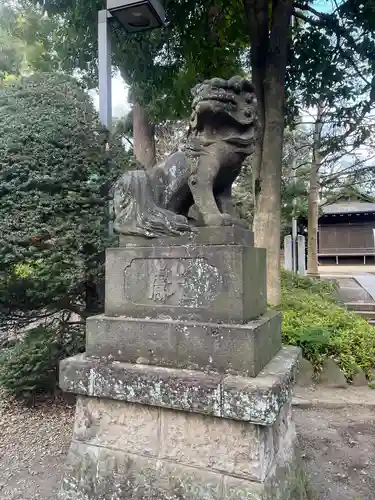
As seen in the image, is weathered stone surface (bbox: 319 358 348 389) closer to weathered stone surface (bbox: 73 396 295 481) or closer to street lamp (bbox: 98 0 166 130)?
weathered stone surface (bbox: 73 396 295 481)

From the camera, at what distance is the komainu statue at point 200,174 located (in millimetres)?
2111

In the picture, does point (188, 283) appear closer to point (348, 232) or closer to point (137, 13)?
point (137, 13)

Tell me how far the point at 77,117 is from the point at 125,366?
266cm

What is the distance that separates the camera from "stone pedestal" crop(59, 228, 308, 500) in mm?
1769

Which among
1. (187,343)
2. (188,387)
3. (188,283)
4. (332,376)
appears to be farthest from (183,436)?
(332,376)

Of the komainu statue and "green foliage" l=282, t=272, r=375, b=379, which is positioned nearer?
the komainu statue

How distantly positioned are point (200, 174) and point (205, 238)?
0.39 m

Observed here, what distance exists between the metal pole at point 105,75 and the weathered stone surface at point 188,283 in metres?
2.27

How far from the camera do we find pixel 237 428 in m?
1.79

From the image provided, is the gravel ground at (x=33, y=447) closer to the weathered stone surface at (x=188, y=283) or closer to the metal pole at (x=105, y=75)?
the weathered stone surface at (x=188, y=283)

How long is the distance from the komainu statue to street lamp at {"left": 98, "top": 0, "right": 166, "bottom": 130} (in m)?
1.87

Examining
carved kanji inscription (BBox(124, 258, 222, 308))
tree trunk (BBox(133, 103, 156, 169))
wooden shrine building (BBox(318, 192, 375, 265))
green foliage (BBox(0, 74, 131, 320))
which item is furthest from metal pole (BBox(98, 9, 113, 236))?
wooden shrine building (BBox(318, 192, 375, 265))

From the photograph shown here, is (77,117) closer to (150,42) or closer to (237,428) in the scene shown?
(237,428)

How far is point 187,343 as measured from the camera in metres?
1.94
